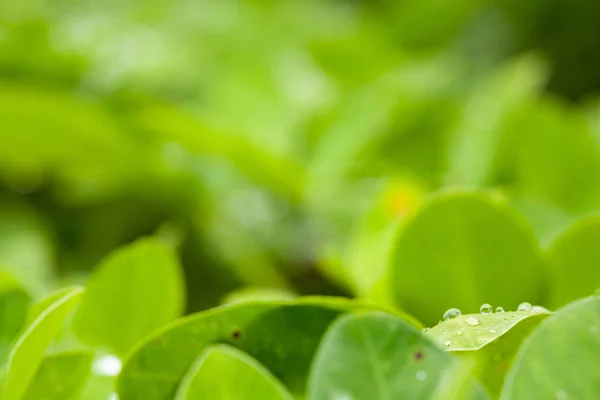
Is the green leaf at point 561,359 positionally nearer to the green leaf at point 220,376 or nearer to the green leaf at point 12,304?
the green leaf at point 220,376

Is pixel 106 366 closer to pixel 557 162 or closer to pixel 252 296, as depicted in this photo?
pixel 252 296

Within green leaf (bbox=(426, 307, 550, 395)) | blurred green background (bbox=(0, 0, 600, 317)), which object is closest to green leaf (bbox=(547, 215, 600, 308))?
green leaf (bbox=(426, 307, 550, 395))

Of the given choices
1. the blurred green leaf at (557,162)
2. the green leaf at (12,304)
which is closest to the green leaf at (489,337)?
the green leaf at (12,304)

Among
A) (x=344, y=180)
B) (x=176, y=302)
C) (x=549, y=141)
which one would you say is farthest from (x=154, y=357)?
(x=344, y=180)

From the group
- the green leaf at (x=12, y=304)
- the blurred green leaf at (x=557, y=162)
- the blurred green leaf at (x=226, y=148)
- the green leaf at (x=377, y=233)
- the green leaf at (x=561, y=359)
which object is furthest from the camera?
the blurred green leaf at (x=226, y=148)

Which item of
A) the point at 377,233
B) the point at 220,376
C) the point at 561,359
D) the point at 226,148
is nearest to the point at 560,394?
the point at 561,359
